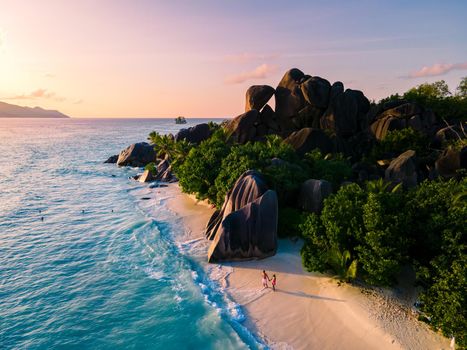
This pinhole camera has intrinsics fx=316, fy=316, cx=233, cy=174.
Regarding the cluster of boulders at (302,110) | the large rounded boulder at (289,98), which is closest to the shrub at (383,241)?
the cluster of boulders at (302,110)

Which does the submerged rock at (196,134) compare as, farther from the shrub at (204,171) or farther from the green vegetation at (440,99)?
the green vegetation at (440,99)

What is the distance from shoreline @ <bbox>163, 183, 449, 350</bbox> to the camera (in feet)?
50.3

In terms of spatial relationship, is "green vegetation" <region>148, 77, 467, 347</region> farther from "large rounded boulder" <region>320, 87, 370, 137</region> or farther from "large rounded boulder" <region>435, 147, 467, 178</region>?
"large rounded boulder" <region>320, 87, 370, 137</region>

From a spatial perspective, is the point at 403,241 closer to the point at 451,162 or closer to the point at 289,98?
the point at 451,162

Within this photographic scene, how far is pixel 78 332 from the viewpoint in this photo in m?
17.3

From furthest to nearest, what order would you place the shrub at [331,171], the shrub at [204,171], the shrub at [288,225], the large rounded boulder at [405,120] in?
1. the large rounded boulder at [405,120]
2. the shrub at [204,171]
3. the shrub at [331,171]
4. the shrub at [288,225]

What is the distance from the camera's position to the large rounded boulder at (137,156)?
7281cm

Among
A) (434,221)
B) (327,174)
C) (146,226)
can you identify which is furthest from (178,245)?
(434,221)

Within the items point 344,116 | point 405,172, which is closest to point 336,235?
point 405,172

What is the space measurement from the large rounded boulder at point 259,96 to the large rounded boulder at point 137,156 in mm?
30103

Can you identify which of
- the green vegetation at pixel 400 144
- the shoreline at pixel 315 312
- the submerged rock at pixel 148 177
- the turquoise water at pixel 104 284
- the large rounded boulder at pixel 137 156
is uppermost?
the green vegetation at pixel 400 144

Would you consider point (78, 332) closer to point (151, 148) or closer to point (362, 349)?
point (362, 349)

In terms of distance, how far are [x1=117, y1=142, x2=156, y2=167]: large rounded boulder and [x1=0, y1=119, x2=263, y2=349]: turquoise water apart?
1175 inches

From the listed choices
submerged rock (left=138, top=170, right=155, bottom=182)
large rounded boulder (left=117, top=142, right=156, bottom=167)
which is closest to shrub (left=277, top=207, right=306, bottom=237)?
submerged rock (left=138, top=170, right=155, bottom=182)
